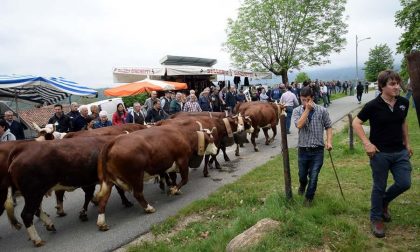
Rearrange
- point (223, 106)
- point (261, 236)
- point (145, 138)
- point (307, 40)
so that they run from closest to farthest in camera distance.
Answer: point (261, 236) < point (145, 138) < point (223, 106) < point (307, 40)

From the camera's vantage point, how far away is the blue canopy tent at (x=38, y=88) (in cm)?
1015

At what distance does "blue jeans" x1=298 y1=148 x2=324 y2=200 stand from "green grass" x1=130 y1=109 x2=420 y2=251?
257 millimetres

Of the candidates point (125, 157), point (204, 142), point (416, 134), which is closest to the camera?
point (125, 157)

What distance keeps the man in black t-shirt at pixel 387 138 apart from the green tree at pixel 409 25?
70.0 ft

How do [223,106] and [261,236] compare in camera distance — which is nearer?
[261,236]

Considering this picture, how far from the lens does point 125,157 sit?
5.81m

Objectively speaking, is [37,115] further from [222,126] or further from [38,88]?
[222,126]

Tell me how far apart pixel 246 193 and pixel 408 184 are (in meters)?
2.86

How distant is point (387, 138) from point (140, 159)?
3553 mm

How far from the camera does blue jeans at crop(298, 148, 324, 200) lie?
5258 mm

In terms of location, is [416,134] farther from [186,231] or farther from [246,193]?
[186,231]

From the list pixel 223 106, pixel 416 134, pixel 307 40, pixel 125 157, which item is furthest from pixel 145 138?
pixel 307 40

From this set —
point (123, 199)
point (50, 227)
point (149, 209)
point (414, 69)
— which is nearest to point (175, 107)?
point (123, 199)

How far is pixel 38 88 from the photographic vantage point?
12.9 metres
